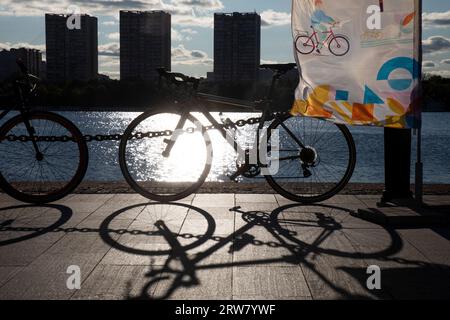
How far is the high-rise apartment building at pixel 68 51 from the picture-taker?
71.6 metres

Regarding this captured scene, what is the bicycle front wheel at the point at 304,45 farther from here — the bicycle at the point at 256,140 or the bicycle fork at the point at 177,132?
the bicycle fork at the point at 177,132

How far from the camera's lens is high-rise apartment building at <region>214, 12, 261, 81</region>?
96.8 meters

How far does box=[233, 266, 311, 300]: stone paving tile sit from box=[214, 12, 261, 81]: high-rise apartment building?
87214 mm

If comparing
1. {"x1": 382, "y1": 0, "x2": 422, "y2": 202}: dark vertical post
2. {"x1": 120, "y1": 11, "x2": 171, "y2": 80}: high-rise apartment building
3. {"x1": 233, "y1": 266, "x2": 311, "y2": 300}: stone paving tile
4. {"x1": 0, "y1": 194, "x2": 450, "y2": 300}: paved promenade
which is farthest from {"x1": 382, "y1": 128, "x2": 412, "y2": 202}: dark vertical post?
{"x1": 120, "y1": 11, "x2": 171, "y2": 80}: high-rise apartment building

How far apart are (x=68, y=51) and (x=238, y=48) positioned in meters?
33.4

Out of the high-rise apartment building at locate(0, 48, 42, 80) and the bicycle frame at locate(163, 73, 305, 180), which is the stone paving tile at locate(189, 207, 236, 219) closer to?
the bicycle frame at locate(163, 73, 305, 180)

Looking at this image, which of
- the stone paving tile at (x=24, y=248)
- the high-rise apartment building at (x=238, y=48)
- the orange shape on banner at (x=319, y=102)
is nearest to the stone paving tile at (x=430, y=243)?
the orange shape on banner at (x=319, y=102)

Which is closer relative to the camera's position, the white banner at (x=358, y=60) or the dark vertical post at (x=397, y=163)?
the white banner at (x=358, y=60)

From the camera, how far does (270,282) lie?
3516 millimetres

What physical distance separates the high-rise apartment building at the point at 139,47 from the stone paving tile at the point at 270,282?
353 ft
